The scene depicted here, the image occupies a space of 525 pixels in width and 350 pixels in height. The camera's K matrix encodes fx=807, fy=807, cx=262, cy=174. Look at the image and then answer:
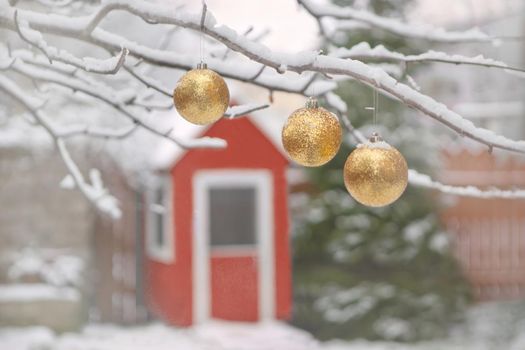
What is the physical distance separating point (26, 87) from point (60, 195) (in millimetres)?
1372

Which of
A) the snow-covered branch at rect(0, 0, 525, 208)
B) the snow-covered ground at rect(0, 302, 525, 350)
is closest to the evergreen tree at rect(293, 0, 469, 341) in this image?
the snow-covered ground at rect(0, 302, 525, 350)

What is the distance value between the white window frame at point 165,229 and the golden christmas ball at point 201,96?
520cm

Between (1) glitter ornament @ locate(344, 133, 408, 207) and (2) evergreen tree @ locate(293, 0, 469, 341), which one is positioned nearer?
(1) glitter ornament @ locate(344, 133, 408, 207)

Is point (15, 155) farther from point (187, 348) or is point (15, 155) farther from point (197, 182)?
point (187, 348)

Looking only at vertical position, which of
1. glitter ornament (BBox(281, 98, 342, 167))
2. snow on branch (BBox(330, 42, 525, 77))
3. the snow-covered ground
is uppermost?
snow on branch (BBox(330, 42, 525, 77))

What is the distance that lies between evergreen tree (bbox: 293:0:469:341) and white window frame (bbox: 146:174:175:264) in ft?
4.68

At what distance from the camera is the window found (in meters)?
8.71

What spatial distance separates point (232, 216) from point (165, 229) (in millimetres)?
803

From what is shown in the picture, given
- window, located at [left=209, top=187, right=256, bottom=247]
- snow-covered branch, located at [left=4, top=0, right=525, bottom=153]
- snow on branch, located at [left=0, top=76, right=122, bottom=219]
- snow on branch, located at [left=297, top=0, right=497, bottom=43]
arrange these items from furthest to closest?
window, located at [left=209, top=187, right=256, bottom=247] < snow on branch, located at [left=0, top=76, right=122, bottom=219] < snow on branch, located at [left=297, top=0, right=497, bottom=43] < snow-covered branch, located at [left=4, top=0, right=525, bottom=153]

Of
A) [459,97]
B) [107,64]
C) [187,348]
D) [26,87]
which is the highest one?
[459,97]

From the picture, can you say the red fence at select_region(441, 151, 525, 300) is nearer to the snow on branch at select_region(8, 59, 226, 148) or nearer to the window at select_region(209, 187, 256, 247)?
the window at select_region(209, 187, 256, 247)

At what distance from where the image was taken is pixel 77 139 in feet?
28.8

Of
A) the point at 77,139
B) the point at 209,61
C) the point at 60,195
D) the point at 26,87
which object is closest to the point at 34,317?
the point at 60,195

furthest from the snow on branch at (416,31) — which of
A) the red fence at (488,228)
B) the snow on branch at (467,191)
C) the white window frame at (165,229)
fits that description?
the red fence at (488,228)
